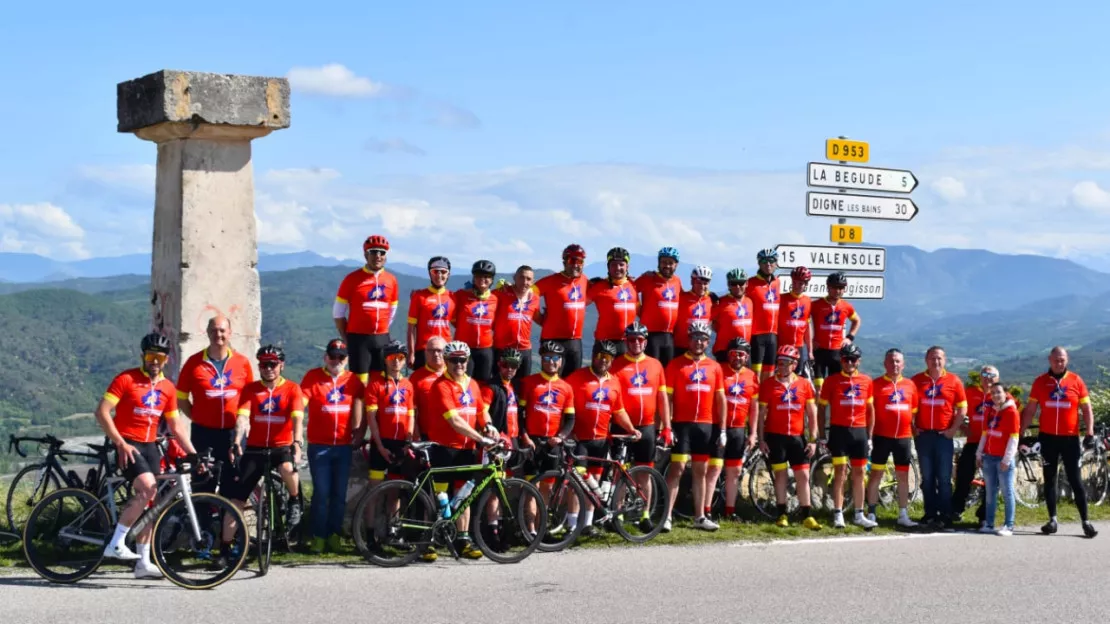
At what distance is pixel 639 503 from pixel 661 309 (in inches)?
90.0

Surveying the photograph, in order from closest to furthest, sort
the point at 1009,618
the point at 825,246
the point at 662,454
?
the point at 1009,618, the point at 662,454, the point at 825,246

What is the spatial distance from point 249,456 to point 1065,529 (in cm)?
836

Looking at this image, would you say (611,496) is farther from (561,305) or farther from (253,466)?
(253,466)

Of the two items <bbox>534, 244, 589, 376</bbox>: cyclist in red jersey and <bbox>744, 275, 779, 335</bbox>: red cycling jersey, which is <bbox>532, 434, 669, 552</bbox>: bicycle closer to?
<bbox>534, 244, 589, 376</bbox>: cyclist in red jersey

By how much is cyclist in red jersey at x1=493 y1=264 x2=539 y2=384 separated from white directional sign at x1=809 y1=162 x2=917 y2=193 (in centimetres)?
465

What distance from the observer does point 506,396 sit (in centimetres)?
1130

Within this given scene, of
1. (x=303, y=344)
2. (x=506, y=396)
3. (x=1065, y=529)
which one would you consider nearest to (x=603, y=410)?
(x=506, y=396)

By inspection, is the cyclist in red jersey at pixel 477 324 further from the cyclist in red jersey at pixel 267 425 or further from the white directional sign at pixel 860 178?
the white directional sign at pixel 860 178

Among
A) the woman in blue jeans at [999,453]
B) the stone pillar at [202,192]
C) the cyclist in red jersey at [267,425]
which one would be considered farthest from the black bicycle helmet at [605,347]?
the woman in blue jeans at [999,453]

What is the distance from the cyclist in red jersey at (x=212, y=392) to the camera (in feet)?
34.2

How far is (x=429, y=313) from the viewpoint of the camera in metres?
12.0

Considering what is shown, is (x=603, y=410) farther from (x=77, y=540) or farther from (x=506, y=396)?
(x=77, y=540)

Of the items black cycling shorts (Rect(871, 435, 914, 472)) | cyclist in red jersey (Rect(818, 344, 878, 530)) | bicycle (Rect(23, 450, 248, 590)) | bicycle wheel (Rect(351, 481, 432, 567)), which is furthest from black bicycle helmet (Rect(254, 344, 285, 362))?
black cycling shorts (Rect(871, 435, 914, 472))

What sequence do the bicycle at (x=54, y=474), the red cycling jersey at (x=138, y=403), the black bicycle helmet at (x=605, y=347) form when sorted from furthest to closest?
the black bicycle helmet at (x=605, y=347) < the bicycle at (x=54, y=474) < the red cycling jersey at (x=138, y=403)
